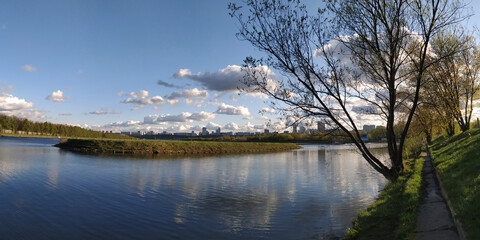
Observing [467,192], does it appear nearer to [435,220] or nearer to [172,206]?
[435,220]

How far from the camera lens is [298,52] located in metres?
14.5

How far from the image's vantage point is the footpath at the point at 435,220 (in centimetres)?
865

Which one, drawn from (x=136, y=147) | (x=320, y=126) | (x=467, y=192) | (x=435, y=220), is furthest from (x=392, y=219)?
(x=136, y=147)

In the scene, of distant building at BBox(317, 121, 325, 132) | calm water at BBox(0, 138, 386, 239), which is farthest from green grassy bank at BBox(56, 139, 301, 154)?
distant building at BBox(317, 121, 325, 132)

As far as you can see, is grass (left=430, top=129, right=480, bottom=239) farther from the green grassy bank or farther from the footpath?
the green grassy bank

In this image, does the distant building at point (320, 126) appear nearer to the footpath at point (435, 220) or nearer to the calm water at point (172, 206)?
the calm water at point (172, 206)

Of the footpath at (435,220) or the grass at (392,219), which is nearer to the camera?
the footpath at (435,220)

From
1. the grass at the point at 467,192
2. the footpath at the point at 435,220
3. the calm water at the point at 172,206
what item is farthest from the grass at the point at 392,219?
the grass at the point at 467,192

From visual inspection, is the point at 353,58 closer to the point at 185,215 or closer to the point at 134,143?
the point at 185,215

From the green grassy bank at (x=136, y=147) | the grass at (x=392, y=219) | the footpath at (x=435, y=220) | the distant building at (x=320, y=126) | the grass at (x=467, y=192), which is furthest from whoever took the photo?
the green grassy bank at (x=136, y=147)

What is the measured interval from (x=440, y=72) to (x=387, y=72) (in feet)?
58.8

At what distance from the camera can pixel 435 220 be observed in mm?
10078

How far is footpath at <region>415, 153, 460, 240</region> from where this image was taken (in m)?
8.65

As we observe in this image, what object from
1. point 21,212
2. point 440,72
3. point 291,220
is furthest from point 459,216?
point 440,72
